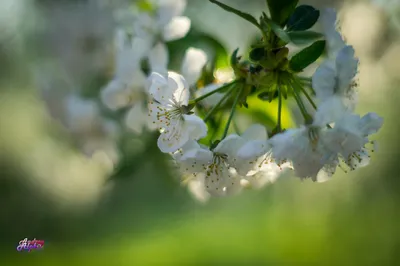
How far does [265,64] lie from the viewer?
1.43ft

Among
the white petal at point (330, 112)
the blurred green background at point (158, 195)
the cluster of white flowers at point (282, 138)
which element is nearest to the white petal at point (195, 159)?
the cluster of white flowers at point (282, 138)

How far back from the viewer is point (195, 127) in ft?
1.45

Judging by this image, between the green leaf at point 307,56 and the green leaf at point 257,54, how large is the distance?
34 millimetres

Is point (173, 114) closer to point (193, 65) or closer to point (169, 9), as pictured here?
point (193, 65)

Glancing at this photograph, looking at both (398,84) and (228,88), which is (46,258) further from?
(398,84)

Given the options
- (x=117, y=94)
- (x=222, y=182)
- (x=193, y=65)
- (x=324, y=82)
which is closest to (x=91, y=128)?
(x=117, y=94)

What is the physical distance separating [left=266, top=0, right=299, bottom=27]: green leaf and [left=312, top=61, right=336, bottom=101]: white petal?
62 mm

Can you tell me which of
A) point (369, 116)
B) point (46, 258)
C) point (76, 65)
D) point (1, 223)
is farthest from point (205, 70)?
point (1, 223)

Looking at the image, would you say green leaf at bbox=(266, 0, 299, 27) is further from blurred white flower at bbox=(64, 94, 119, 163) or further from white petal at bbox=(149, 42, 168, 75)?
blurred white flower at bbox=(64, 94, 119, 163)

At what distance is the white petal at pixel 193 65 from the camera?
60 cm

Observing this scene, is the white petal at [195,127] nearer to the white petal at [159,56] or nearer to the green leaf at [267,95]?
the green leaf at [267,95]

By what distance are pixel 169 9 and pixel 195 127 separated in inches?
11.3

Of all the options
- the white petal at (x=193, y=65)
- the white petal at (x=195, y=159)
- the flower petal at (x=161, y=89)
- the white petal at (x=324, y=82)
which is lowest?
the white petal at (x=195, y=159)

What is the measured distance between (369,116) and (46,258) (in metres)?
0.74
